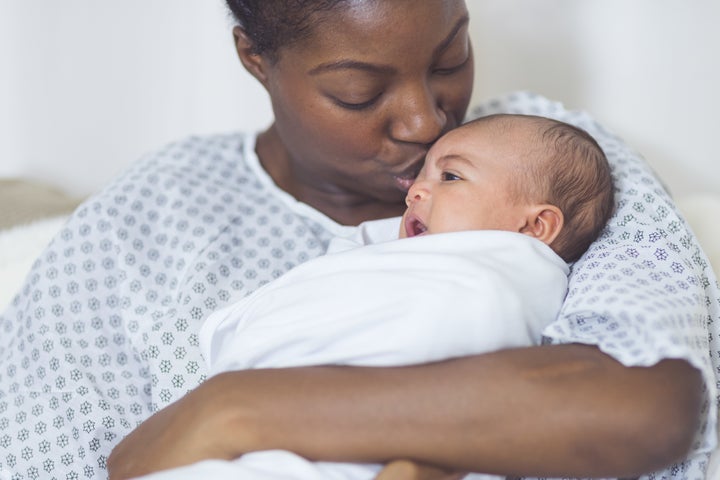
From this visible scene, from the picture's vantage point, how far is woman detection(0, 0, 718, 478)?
1141 millimetres

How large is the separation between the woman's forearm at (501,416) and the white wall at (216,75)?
4.37 feet

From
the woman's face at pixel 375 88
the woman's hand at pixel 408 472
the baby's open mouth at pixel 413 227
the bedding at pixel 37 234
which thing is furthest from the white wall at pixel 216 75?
the woman's hand at pixel 408 472

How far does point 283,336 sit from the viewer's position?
48.7 inches

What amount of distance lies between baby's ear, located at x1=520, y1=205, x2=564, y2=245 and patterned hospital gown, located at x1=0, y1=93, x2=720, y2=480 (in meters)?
0.06

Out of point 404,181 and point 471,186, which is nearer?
point 471,186

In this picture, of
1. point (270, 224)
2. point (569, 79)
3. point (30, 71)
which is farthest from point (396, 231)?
point (30, 71)

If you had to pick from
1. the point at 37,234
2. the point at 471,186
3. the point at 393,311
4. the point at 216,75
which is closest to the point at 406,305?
the point at 393,311

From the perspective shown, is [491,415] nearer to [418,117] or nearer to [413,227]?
[413,227]

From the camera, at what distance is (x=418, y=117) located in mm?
1507

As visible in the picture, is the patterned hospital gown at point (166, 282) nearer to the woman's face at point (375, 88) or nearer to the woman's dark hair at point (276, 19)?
the woman's face at point (375, 88)

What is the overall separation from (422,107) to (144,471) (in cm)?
70

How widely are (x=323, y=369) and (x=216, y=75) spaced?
1579 mm

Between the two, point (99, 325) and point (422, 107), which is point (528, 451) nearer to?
point (422, 107)

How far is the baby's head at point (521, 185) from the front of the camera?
137 centimetres
